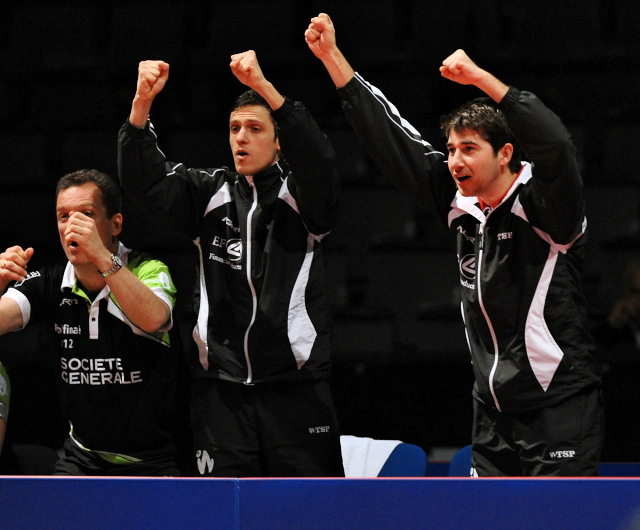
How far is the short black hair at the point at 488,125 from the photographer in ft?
8.71

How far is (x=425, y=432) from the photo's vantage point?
412 centimetres

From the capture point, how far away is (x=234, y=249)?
2912mm

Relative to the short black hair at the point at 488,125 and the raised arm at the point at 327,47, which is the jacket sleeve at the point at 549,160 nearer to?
the short black hair at the point at 488,125

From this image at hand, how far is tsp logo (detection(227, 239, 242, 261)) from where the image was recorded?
2.90 m

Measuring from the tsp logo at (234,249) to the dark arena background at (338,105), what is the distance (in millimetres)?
1716

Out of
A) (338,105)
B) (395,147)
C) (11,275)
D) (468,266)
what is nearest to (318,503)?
(468,266)

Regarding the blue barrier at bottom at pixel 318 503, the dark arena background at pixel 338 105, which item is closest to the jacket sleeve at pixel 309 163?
the blue barrier at bottom at pixel 318 503

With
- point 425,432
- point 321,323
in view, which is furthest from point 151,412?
point 425,432

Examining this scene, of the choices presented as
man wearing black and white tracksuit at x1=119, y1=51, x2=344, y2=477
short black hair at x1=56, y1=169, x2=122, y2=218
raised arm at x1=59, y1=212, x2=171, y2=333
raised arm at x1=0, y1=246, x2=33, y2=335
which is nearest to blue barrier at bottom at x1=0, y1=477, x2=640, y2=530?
man wearing black and white tracksuit at x1=119, y1=51, x2=344, y2=477

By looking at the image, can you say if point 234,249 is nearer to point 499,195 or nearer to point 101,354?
point 101,354

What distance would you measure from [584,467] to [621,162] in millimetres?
3623

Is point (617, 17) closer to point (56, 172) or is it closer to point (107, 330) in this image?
point (56, 172)

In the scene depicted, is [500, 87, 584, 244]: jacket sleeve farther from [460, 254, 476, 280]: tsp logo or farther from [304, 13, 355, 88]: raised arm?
[304, 13, 355, 88]: raised arm

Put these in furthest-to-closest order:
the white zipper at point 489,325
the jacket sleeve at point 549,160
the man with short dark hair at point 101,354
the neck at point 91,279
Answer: the neck at point 91,279, the man with short dark hair at point 101,354, the white zipper at point 489,325, the jacket sleeve at point 549,160
